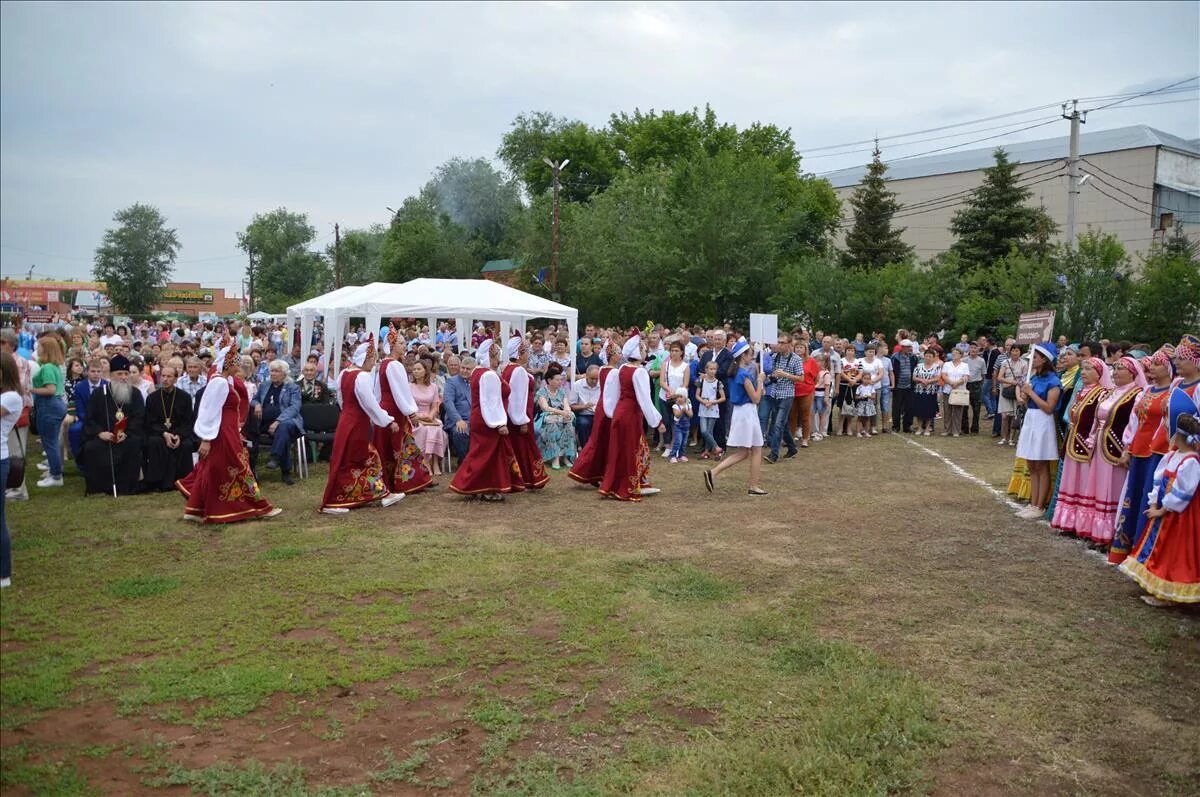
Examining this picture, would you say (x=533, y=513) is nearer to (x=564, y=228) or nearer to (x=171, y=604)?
(x=171, y=604)

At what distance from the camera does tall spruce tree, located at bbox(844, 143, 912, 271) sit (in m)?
37.6

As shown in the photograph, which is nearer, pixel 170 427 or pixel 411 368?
pixel 170 427

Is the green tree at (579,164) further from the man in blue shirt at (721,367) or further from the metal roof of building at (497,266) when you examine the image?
the man in blue shirt at (721,367)

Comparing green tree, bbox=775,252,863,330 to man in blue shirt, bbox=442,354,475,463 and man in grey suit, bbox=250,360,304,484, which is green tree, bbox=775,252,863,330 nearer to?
man in blue shirt, bbox=442,354,475,463

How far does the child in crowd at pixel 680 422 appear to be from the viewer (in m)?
12.9

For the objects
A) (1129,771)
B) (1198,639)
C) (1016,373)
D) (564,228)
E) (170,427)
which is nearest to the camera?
(1129,771)

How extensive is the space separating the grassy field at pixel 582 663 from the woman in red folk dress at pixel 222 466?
27cm

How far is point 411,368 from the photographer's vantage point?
41.2ft

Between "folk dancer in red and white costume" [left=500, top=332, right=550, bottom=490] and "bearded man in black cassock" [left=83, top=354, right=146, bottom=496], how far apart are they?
14.5 feet

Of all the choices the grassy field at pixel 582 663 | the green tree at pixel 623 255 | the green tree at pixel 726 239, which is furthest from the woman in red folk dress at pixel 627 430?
the green tree at pixel 623 255

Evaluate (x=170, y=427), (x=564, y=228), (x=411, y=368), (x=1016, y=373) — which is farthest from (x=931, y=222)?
(x=170, y=427)

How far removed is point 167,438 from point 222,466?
203 cm

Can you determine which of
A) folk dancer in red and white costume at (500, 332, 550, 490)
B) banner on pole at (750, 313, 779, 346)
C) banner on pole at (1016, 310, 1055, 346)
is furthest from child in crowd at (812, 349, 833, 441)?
folk dancer in red and white costume at (500, 332, 550, 490)

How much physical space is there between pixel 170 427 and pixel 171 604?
5.04m
